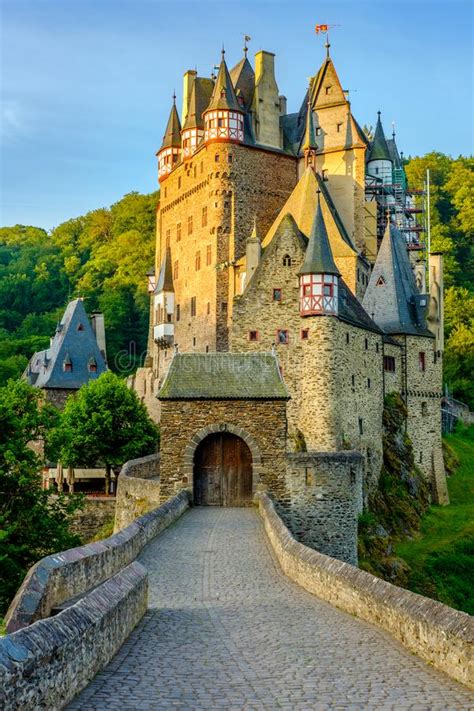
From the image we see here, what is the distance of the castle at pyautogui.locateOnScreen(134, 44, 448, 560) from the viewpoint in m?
27.5

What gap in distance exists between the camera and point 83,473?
171ft

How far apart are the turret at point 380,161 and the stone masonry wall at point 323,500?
135 ft

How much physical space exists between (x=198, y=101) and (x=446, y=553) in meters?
36.9

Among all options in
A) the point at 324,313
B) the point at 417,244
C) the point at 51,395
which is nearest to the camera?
the point at 324,313

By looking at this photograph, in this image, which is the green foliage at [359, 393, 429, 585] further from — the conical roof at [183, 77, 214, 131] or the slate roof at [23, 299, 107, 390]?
the conical roof at [183, 77, 214, 131]

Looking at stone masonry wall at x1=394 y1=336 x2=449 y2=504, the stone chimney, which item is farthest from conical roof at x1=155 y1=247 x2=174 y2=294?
stone masonry wall at x1=394 y1=336 x2=449 y2=504

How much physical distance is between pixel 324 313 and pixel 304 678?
104 ft

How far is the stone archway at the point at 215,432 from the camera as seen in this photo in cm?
2706

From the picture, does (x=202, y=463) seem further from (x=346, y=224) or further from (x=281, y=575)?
(x=346, y=224)

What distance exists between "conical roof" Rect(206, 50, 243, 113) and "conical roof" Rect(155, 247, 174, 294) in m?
10.9

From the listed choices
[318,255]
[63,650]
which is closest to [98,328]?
[318,255]

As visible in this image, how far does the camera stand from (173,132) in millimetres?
65688

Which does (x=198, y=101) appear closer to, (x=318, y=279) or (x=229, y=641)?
(x=318, y=279)

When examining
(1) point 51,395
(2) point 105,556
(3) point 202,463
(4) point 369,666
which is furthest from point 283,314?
(4) point 369,666
